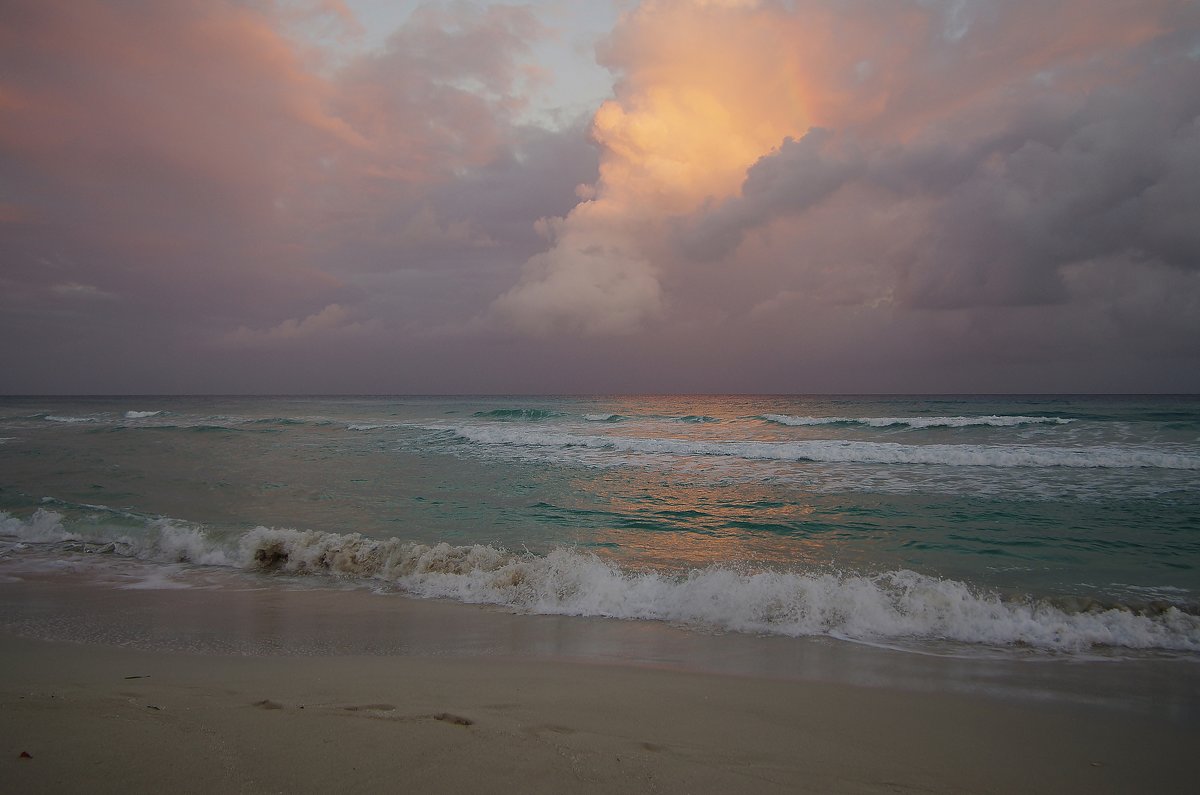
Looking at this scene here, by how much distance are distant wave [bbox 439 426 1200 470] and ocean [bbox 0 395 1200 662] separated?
0.15m

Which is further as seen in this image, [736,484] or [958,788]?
[736,484]

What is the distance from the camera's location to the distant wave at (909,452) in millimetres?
18844

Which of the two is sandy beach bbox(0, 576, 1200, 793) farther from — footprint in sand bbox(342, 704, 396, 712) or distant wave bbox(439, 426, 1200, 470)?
distant wave bbox(439, 426, 1200, 470)

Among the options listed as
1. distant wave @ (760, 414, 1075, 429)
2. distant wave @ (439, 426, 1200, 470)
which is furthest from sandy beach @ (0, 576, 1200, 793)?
distant wave @ (760, 414, 1075, 429)

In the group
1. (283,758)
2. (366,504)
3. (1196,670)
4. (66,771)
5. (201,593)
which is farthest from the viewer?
(366,504)

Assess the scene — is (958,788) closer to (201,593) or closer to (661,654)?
(661,654)

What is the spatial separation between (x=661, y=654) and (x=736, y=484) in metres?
11.3

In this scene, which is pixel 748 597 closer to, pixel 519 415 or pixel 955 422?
pixel 955 422

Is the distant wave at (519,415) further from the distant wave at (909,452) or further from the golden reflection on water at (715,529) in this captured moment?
the golden reflection on water at (715,529)

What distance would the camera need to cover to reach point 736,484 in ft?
53.3

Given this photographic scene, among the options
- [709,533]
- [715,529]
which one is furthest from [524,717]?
[715,529]

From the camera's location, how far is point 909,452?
21641 mm

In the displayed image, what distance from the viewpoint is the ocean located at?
6500 millimetres

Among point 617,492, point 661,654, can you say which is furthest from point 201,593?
point 617,492
